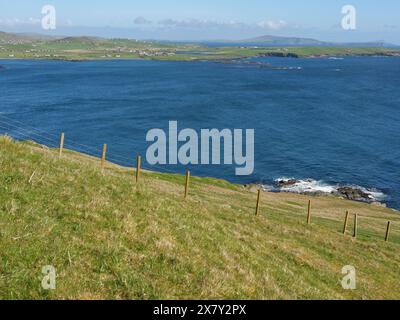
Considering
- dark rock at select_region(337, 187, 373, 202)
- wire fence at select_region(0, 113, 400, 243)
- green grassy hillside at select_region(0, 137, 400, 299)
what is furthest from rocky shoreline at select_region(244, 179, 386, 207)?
green grassy hillside at select_region(0, 137, 400, 299)

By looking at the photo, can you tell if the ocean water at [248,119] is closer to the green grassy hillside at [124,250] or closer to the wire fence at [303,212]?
the wire fence at [303,212]

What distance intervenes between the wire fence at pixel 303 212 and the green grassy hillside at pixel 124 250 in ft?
34.7

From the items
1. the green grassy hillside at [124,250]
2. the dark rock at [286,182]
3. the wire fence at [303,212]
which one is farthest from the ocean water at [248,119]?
the green grassy hillside at [124,250]

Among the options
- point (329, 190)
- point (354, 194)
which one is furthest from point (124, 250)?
point (329, 190)

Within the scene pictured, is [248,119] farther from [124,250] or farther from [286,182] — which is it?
[124,250]

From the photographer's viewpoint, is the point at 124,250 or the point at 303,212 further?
the point at 303,212

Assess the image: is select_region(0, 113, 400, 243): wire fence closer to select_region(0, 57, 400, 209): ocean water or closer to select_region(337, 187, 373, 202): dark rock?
select_region(0, 57, 400, 209): ocean water

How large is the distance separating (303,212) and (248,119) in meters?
73.8

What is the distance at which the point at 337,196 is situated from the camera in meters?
70.1

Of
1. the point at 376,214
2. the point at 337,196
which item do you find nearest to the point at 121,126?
the point at 337,196

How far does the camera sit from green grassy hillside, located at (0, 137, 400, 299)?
1073 centimetres

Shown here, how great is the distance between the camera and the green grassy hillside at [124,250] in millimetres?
10734

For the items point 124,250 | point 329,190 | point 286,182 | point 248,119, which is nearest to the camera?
point 124,250

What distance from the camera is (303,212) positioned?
149 ft
